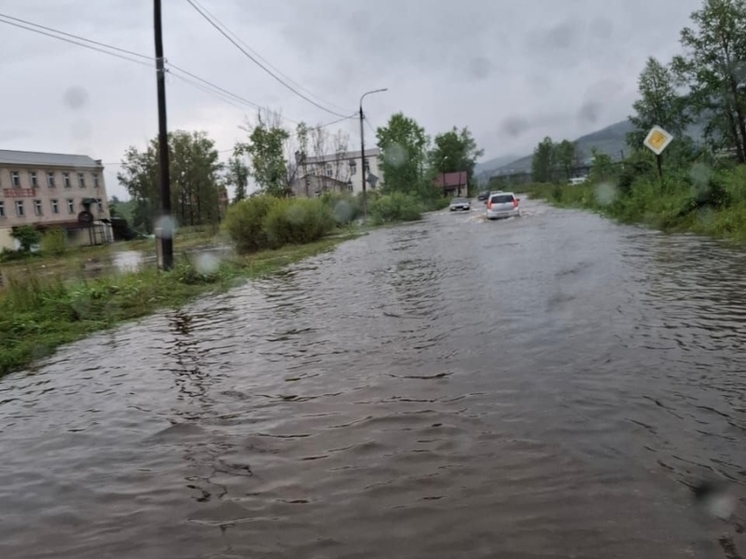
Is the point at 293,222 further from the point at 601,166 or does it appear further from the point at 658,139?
the point at 601,166

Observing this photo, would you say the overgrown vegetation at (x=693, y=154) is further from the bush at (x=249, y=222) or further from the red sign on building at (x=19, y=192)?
the red sign on building at (x=19, y=192)

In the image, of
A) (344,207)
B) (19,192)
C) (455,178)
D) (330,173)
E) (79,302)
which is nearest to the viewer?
(79,302)

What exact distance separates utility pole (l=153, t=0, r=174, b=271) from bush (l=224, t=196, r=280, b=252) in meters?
12.3

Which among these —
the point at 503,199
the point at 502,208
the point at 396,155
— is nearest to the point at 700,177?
the point at 502,208

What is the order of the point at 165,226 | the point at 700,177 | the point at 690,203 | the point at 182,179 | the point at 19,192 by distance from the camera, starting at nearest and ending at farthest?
1. the point at 165,226
2. the point at 690,203
3. the point at 700,177
4. the point at 19,192
5. the point at 182,179

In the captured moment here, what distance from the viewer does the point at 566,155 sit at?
126 m

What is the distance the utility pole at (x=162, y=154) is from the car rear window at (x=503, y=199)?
22683 millimetres

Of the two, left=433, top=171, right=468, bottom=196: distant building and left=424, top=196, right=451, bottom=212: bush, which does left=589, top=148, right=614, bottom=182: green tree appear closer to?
left=424, top=196, right=451, bottom=212: bush

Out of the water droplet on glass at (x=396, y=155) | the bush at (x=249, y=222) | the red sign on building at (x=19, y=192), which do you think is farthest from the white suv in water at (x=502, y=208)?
the red sign on building at (x=19, y=192)

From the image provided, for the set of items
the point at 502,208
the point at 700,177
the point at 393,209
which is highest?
the point at 700,177

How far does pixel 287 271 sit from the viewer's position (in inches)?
760

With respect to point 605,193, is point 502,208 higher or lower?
lower

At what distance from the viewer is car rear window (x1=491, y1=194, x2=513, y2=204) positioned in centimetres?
3638

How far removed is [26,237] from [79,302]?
4260 cm
